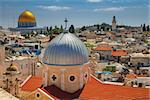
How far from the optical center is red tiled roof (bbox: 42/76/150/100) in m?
12.7

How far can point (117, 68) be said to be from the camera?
30.0 meters

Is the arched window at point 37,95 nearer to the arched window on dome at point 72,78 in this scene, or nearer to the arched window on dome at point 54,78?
the arched window on dome at point 54,78

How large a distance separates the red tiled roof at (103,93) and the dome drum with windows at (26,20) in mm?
48571

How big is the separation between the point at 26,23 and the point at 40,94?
51.6 metres

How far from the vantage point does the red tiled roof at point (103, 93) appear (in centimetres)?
1270

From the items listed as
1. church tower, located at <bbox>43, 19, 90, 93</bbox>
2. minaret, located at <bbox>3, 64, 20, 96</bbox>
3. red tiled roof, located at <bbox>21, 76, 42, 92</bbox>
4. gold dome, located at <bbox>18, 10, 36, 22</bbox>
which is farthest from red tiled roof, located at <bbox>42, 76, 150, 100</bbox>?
gold dome, located at <bbox>18, 10, 36, 22</bbox>

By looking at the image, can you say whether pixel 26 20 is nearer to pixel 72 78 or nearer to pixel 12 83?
pixel 72 78

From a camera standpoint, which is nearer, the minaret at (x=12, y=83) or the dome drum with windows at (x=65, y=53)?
the minaret at (x=12, y=83)

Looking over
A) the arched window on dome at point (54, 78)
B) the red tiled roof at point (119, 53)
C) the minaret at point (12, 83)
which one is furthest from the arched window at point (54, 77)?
the red tiled roof at point (119, 53)

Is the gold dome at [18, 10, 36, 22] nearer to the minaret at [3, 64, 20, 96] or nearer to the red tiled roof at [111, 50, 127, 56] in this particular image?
the red tiled roof at [111, 50, 127, 56]

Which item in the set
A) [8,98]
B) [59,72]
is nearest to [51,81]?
[59,72]

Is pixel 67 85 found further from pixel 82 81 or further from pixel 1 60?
pixel 1 60

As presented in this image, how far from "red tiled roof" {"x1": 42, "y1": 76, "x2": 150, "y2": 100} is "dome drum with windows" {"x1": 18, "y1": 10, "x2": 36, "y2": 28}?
4857 cm

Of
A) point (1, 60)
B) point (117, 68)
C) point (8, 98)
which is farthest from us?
point (117, 68)
